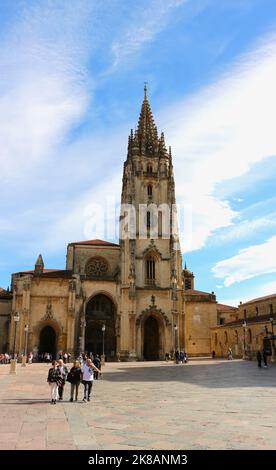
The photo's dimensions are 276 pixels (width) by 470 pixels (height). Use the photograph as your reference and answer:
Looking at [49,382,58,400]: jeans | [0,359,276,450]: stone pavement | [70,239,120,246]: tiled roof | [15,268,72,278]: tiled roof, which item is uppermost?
[70,239,120,246]: tiled roof

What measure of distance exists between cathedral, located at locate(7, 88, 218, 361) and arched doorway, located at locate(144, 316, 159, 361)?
0.12m


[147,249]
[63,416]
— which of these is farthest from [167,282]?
[63,416]

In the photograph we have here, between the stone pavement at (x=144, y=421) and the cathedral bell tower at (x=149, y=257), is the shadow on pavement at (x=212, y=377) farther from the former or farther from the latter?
the cathedral bell tower at (x=149, y=257)

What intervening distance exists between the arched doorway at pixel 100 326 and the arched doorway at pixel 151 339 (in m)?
3.90

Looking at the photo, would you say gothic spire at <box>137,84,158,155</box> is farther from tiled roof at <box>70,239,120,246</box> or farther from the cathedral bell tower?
tiled roof at <box>70,239,120,246</box>

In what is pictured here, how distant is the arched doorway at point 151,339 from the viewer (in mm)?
50562

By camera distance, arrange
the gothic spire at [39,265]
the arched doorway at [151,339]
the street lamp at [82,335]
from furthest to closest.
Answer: the gothic spire at [39,265]
the arched doorway at [151,339]
the street lamp at [82,335]

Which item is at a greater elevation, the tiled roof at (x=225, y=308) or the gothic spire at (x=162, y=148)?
the gothic spire at (x=162, y=148)

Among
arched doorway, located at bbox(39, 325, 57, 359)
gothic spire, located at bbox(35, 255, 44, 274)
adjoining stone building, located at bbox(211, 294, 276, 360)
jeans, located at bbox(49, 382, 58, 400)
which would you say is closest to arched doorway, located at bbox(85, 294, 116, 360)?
arched doorway, located at bbox(39, 325, 57, 359)

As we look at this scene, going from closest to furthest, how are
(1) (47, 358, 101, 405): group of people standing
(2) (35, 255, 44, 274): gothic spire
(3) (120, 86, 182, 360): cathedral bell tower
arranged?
(1) (47, 358, 101, 405): group of people standing, (3) (120, 86, 182, 360): cathedral bell tower, (2) (35, 255, 44, 274): gothic spire

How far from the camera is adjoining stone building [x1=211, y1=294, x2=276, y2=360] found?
43.3 meters

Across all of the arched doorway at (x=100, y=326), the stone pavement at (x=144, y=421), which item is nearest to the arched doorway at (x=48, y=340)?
the arched doorway at (x=100, y=326)

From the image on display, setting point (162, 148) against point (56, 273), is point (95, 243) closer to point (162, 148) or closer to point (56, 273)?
point (56, 273)

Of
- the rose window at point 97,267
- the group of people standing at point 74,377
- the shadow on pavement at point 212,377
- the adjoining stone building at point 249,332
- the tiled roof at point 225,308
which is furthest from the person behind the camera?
the tiled roof at point 225,308
